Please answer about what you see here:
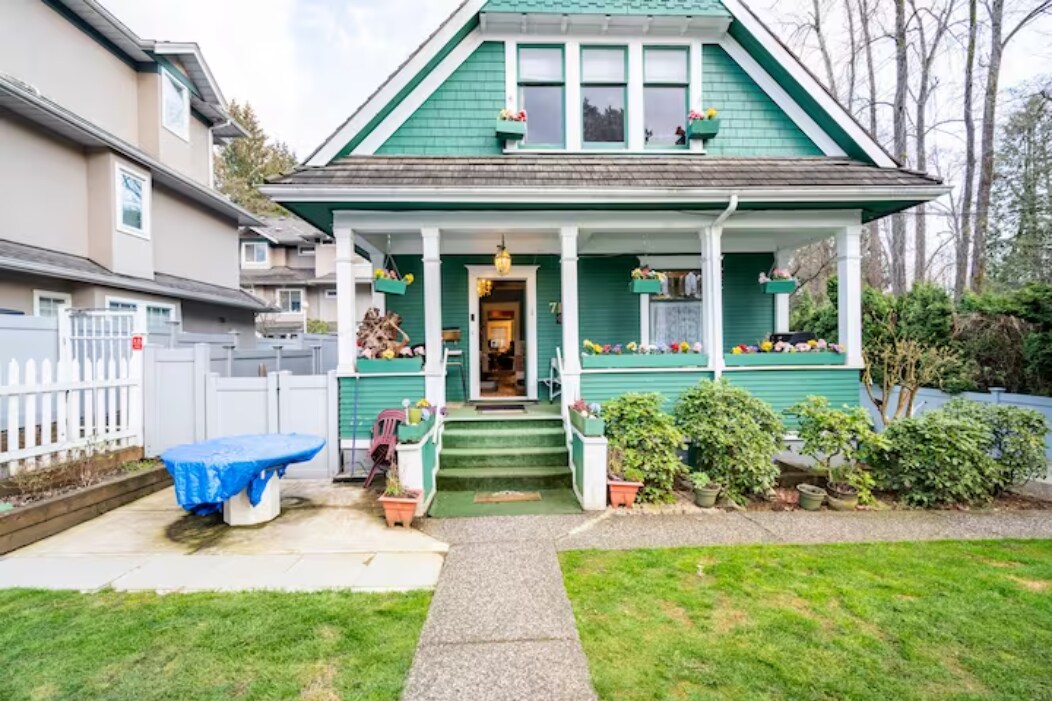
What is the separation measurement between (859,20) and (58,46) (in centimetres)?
1992

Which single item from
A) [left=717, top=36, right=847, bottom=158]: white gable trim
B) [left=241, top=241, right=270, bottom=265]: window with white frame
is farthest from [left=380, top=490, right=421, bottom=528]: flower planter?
[left=241, top=241, right=270, bottom=265]: window with white frame

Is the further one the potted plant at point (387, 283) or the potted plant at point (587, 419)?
the potted plant at point (387, 283)

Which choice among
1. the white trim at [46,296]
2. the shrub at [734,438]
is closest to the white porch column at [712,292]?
the shrub at [734,438]

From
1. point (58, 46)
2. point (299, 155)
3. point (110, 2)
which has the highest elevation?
point (299, 155)

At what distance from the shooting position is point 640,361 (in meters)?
6.45

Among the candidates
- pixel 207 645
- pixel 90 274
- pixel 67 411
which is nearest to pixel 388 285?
pixel 67 411

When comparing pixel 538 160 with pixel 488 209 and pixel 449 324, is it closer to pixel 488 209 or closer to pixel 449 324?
pixel 488 209

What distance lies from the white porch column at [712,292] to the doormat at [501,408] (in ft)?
9.57

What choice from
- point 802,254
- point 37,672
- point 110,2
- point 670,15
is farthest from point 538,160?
point 802,254

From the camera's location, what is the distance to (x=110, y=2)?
12.4 m

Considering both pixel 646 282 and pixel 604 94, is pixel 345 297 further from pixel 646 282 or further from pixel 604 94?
pixel 604 94

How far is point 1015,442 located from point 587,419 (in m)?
4.93

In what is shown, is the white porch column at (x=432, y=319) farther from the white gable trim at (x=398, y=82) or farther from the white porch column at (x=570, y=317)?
the white gable trim at (x=398, y=82)

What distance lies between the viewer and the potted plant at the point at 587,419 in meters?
5.14
